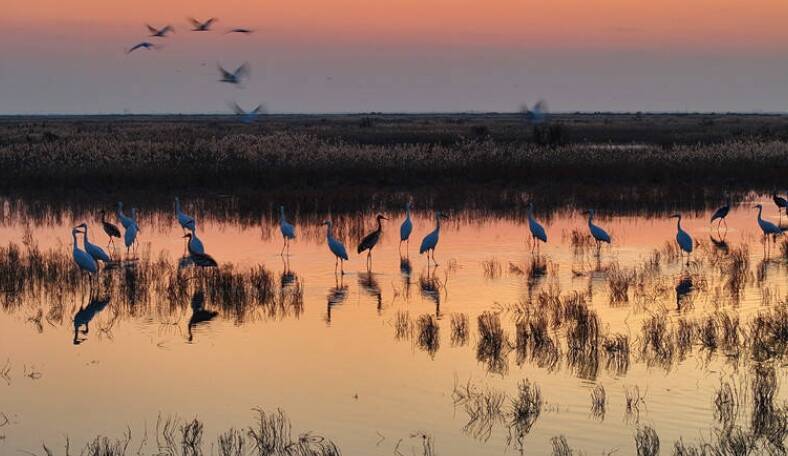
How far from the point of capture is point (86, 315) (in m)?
14.3

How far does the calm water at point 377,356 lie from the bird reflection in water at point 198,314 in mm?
45

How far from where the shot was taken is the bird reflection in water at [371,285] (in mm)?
15422

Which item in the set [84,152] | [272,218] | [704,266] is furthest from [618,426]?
[84,152]

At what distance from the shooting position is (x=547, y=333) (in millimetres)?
12562

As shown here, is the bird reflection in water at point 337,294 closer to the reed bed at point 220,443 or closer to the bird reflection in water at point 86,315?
the bird reflection in water at point 86,315

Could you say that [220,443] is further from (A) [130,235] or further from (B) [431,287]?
(A) [130,235]

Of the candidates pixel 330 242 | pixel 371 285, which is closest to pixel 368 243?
pixel 330 242

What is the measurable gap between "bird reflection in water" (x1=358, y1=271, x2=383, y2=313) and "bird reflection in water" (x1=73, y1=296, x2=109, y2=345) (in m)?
3.55

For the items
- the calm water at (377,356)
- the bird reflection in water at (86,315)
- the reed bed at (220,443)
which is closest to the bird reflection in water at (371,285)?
the calm water at (377,356)

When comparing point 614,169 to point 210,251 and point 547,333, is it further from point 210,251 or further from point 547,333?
point 547,333

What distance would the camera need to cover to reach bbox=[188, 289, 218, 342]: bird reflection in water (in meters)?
13.6

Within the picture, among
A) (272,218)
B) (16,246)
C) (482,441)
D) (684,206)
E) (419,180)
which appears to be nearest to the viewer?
(482,441)

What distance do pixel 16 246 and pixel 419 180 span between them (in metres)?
15.6

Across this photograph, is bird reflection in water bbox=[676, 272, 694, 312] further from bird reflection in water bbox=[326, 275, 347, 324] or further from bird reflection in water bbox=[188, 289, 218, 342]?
bird reflection in water bbox=[188, 289, 218, 342]
